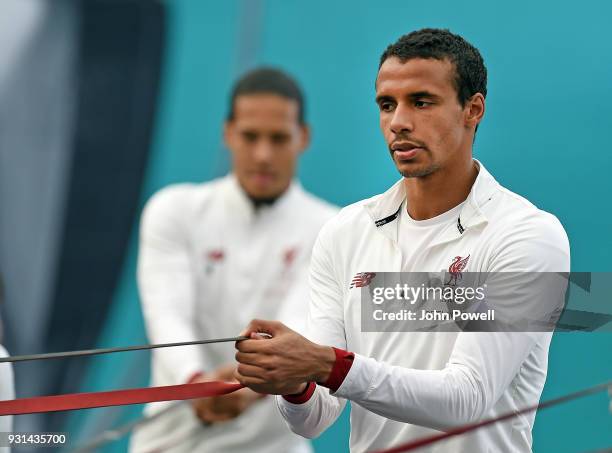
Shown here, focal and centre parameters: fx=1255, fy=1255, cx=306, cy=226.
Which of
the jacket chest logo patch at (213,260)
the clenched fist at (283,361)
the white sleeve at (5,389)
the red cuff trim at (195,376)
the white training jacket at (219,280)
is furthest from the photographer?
the jacket chest logo patch at (213,260)

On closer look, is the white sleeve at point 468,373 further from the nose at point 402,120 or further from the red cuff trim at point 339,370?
the nose at point 402,120

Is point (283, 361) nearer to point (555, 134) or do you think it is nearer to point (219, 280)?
point (555, 134)

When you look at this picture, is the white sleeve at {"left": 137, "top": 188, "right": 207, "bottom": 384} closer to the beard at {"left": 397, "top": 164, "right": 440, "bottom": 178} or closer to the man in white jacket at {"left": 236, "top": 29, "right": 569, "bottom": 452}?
the man in white jacket at {"left": 236, "top": 29, "right": 569, "bottom": 452}

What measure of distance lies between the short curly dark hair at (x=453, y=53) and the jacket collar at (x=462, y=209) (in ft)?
0.29

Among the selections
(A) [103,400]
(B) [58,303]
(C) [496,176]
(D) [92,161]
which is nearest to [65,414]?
(B) [58,303]

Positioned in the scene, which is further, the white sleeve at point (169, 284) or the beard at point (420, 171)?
the white sleeve at point (169, 284)

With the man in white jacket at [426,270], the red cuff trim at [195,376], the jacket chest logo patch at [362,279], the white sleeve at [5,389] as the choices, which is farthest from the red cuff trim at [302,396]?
the red cuff trim at [195,376]

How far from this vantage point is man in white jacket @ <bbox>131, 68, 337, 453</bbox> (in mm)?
2035

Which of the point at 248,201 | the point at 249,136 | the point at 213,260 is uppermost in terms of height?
the point at 249,136

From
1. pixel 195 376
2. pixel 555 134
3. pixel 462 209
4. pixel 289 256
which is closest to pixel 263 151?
pixel 289 256

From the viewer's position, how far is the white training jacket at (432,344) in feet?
3.76

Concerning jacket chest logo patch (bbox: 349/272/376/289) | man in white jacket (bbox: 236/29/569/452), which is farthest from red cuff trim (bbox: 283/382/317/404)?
jacket chest logo patch (bbox: 349/272/376/289)

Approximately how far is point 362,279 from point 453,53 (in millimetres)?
244

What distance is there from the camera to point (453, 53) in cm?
117
